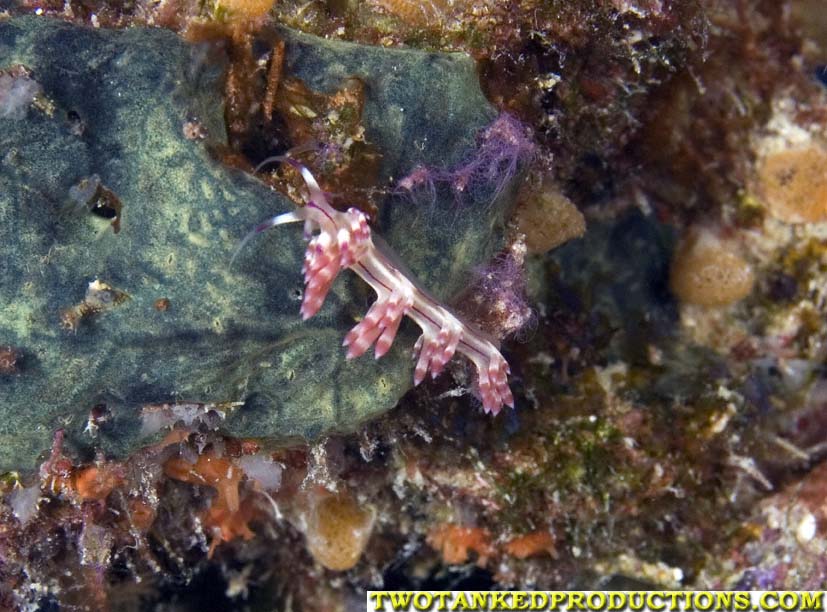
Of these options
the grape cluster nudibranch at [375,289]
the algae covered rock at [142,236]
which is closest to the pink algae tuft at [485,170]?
the algae covered rock at [142,236]

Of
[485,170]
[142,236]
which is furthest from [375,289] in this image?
[142,236]

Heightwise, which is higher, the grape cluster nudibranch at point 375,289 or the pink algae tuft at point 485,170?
the pink algae tuft at point 485,170

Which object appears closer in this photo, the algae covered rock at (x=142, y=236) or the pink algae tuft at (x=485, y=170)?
the algae covered rock at (x=142, y=236)

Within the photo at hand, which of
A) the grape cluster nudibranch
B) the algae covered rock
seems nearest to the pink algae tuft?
the algae covered rock

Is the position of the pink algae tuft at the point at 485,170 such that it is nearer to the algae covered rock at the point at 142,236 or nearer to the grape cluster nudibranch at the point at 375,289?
the algae covered rock at the point at 142,236

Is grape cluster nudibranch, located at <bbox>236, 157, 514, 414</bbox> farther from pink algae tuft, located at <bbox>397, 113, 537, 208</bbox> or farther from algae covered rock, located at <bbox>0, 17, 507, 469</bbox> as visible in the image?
pink algae tuft, located at <bbox>397, 113, 537, 208</bbox>

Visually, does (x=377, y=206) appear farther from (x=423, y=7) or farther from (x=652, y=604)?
(x=652, y=604)
